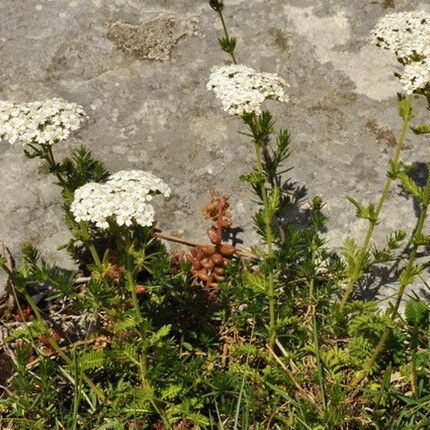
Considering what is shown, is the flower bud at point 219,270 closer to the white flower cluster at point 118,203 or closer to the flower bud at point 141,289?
the flower bud at point 141,289

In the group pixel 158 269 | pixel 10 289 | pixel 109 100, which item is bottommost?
pixel 10 289

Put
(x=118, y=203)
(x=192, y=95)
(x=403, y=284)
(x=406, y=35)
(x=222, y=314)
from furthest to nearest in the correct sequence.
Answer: (x=192, y=95) < (x=222, y=314) < (x=406, y=35) < (x=403, y=284) < (x=118, y=203)

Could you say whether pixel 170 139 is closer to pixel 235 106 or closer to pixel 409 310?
pixel 235 106

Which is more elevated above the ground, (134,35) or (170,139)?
(134,35)

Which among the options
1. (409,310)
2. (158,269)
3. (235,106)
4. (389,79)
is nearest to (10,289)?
(158,269)

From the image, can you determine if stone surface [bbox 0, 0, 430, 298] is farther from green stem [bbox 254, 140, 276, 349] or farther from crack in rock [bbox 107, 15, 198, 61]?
green stem [bbox 254, 140, 276, 349]

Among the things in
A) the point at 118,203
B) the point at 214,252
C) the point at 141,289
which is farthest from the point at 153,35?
the point at 118,203

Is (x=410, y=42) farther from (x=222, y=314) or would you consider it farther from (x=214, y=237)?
(x=222, y=314)
